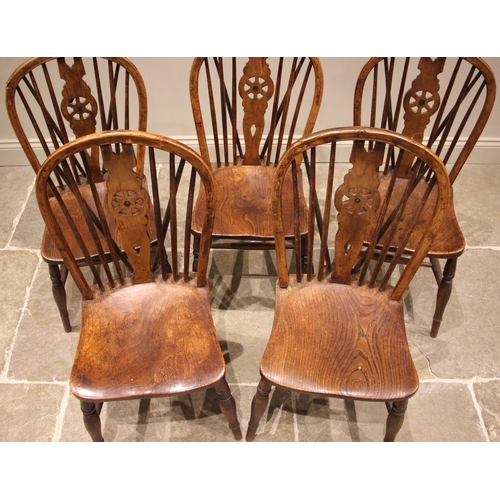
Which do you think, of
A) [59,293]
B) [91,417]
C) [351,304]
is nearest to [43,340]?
[59,293]

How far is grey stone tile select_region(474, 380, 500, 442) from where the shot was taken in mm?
1698

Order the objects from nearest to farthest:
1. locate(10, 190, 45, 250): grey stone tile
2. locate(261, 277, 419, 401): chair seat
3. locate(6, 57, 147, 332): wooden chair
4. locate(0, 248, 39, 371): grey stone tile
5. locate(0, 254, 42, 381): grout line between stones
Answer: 1. locate(261, 277, 419, 401): chair seat
2. locate(6, 57, 147, 332): wooden chair
3. locate(0, 254, 42, 381): grout line between stones
4. locate(0, 248, 39, 371): grey stone tile
5. locate(10, 190, 45, 250): grey stone tile

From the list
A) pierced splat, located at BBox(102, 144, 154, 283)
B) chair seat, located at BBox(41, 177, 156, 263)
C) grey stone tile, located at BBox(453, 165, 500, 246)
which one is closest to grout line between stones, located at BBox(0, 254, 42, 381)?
chair seat, located at BBox(41, 177, 156, 263)

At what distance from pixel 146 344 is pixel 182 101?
4.65 feet

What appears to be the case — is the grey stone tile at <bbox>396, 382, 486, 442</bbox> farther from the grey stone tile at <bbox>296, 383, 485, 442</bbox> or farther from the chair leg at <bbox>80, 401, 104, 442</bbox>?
the chair leg at <bbox>80, 401, 104, 442</bbox>

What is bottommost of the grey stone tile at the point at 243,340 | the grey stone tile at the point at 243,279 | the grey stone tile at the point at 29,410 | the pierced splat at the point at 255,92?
the grey stone tile at the point at 29,410

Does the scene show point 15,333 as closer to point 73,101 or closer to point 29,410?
point 29,410

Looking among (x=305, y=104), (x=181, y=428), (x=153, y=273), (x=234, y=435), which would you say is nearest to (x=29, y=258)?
(x=153, y=273)

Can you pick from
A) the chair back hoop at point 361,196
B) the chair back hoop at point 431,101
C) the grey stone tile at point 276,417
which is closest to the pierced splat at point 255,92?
the chair back hoop at point 431,101

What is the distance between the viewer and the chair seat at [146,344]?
1321 mm

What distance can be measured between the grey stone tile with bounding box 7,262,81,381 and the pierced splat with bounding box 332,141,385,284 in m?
1.11

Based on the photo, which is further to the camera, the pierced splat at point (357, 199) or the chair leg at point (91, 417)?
the chair leg at point (91, 417)

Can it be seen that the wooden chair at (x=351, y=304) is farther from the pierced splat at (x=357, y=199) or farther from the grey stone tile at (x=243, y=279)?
the grey stone tile at (x=243, y=279)

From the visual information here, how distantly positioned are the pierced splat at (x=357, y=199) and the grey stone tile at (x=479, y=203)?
3.56 feet
